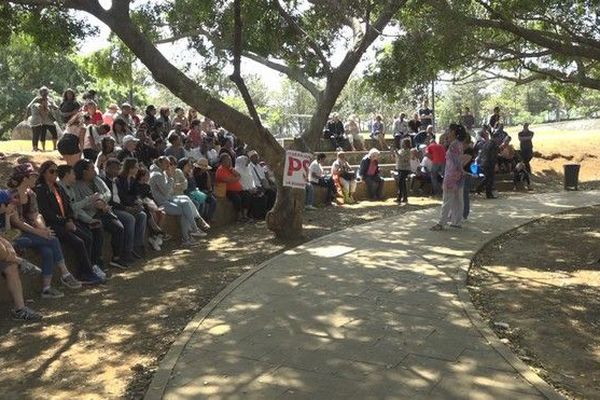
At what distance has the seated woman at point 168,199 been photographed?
9.98 metres

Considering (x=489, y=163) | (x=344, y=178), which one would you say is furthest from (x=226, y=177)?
(x=489, y=163)

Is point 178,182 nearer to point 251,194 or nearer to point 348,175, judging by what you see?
point 251,194

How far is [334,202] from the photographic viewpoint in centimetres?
1495

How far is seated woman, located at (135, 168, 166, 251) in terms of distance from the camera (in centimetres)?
939

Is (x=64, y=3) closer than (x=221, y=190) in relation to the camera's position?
Yes

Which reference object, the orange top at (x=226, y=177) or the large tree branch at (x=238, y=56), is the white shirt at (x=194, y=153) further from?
the large tree branch at (x=238, y=56)

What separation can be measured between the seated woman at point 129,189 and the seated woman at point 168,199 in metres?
0.67

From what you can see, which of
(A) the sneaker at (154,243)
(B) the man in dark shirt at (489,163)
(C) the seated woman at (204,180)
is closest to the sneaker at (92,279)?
(A) the sneaker at (154,243)

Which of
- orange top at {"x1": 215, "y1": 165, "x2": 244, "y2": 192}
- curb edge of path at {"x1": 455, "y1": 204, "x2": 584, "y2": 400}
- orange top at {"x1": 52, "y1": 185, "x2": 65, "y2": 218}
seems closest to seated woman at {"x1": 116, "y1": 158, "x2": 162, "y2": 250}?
orange top at {"x1": 52, "y1": 185, "x2": 65, "y2": 218}

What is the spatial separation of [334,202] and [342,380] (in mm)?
10655

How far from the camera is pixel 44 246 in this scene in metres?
6.90

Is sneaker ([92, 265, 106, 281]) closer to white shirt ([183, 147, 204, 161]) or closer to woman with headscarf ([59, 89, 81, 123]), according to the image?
white shirt ([183, 147, 204, 161])

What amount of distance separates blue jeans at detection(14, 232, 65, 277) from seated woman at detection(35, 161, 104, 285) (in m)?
0.39

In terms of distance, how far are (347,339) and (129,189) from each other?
5112 mm
